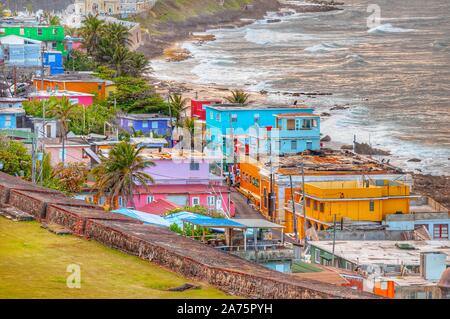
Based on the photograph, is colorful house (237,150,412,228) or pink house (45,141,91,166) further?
pink house (45,141,91,166)

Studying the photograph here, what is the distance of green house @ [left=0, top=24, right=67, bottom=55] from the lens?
82.7m

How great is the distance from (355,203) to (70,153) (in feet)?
42.5

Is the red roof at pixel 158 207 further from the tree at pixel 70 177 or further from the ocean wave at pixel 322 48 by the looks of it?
the ocean wave at pixel 322 48

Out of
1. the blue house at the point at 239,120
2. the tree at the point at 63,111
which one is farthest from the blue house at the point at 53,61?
the blue house at the point at 239,120

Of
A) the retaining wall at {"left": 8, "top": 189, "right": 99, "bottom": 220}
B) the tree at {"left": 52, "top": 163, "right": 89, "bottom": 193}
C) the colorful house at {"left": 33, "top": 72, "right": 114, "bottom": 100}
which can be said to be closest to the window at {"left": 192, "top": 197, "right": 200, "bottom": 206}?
the tree at {"left": 52, "top": 163, "right": 89, "bottom": 193}

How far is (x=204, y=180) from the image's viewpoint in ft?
149

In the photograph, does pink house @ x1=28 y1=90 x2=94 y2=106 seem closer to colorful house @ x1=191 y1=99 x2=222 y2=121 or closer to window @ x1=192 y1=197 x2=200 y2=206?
colorful house @ x1=191 y1=99 x2=222 y2=121

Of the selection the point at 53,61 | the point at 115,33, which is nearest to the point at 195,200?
the point at 53,61

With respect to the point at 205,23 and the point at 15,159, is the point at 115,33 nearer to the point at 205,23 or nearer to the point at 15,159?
the point at 15,159

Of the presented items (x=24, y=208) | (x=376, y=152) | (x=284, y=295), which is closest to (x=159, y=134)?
(x=376, y=152)

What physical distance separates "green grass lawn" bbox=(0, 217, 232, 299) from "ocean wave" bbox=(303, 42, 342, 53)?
10785 centimetres

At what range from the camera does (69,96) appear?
64.1 m

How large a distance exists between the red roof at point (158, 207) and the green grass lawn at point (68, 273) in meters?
21.3

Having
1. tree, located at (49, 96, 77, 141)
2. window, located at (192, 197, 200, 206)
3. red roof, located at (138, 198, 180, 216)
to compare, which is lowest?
window, located at (192, 197, 200, 206)
